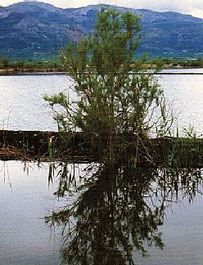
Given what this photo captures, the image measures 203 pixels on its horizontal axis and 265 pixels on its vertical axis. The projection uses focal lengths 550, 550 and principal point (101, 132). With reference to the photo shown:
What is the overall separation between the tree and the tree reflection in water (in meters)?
0.57

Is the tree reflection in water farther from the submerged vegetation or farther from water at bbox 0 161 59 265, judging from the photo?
water at bbox 0 161 59 265

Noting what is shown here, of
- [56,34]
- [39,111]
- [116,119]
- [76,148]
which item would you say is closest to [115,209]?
[116,119]

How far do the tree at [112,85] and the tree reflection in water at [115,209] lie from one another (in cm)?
57

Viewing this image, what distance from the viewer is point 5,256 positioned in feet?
16.1

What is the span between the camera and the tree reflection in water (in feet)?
16.8

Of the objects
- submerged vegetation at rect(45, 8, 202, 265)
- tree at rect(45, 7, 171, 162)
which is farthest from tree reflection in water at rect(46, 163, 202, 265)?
tree at rect(45, 7, 171, 162)

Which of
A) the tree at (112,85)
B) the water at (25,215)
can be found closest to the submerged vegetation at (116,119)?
the tree at (112,85)

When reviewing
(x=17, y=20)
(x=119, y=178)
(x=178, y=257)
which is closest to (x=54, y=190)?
(x=119, y=178)

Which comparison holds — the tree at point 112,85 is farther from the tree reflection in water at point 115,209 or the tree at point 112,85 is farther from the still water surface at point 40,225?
the still water surface at point 40,225

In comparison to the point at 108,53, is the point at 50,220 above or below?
below

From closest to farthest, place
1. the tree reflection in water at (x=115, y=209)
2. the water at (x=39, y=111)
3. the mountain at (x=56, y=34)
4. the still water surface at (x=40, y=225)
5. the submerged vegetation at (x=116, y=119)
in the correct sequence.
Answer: the still water surface at (x=40, y=225) < the tree reflection in water at (x=115, y=209) < the submerged vegetation at (x=116, y=119) < the water at (x=39, y=111) < the mountain at (x=56, y=34)

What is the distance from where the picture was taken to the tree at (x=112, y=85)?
8750mm

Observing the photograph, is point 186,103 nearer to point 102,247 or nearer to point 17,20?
point 102,247

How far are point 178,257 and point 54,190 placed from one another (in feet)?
10.1
